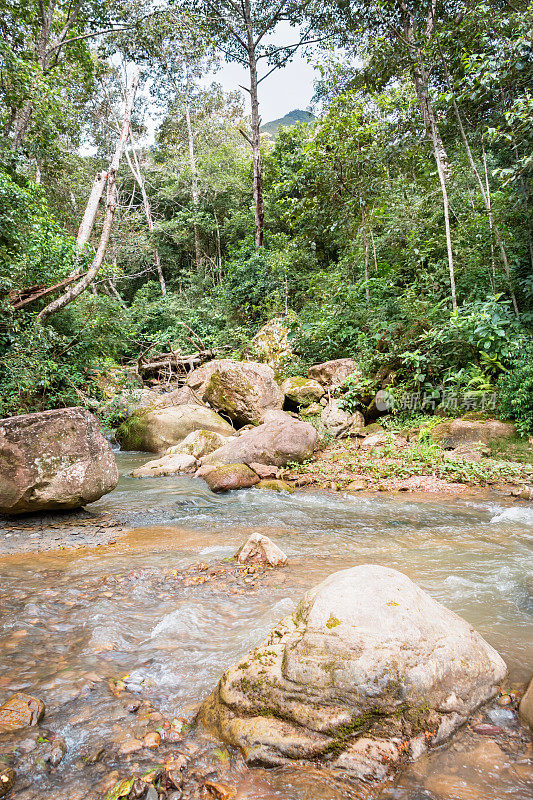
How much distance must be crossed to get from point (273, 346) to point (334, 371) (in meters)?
3.32

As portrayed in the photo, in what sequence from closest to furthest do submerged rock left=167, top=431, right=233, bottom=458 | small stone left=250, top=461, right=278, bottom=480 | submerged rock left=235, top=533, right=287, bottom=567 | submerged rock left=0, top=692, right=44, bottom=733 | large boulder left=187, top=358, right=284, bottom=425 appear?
1. submerged rock left=0, top=692, right=44, bottom=733
2. submerged rock left=235, top=533, right=287, bottom=567
3. small stone left=250, top=461, right=278, bottom=480
4. submerged rock left=167, top=431, right=233, bottom=458
5. large boulder left=187, top=358, right=284, bottom=425

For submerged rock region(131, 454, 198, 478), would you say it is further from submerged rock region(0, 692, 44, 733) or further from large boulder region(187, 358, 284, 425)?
submerged rock region(0, 692, 44, 733)

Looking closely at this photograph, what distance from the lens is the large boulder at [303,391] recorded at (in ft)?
34.8

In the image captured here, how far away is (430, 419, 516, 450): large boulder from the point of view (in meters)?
7.38

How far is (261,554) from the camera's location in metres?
4.07

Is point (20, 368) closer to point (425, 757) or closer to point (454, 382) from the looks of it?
point (425, 757)

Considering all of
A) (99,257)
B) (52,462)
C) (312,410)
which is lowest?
(312,410)

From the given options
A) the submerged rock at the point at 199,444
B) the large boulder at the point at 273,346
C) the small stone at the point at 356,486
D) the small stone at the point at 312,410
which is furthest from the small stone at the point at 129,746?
the large boulder at the point at 273,346

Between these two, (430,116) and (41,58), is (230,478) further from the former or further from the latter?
(41,58)

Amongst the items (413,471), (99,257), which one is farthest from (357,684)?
(99,257)

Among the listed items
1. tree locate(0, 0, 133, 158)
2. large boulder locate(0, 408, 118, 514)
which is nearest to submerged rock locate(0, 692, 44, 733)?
large boulder locate(0, 408, 118, 514)

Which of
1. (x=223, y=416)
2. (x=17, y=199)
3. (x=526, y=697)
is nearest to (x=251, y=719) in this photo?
(x=526, y=697)

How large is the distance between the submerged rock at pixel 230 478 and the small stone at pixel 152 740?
5388mm

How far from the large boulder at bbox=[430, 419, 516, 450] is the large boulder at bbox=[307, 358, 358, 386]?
302cm
